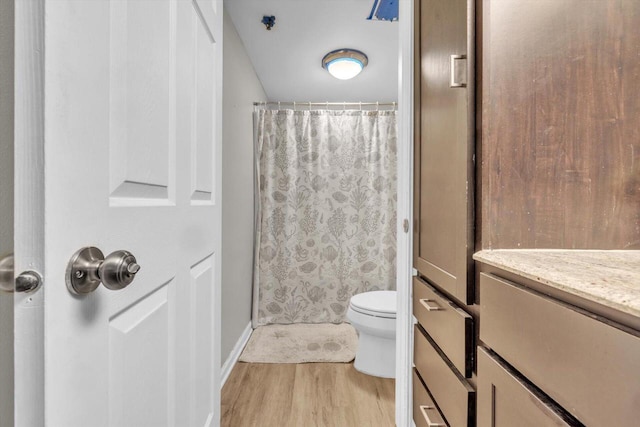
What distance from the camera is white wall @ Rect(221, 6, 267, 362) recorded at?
1919mm

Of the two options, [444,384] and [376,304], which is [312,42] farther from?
[444,384]

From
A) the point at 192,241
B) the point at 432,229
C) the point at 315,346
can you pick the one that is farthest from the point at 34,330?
the point at 315,346

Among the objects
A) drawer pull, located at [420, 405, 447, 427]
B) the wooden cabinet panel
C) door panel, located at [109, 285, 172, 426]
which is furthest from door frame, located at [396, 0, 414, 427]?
door panel, located at [109, 285, 172, 426]

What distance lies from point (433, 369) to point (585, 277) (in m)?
0.63

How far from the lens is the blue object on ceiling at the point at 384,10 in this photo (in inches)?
67.7

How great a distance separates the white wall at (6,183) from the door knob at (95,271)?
0.11 metres

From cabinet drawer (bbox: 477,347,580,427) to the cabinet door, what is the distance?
16cm

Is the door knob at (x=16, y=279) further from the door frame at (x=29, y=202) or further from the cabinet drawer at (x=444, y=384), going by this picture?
the cabinet drawer at (x=444, y=384)

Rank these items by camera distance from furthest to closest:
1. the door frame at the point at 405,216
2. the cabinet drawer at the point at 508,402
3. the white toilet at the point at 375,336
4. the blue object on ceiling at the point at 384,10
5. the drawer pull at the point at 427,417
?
1. the white toilet at the point at 375,336
2. the blue object on ceiling at the point at 384,10
3. the door frame at the point at 405,216
4. the drawer pull at the point at 427,417
5. the cabinet drawer at the point at 508,402

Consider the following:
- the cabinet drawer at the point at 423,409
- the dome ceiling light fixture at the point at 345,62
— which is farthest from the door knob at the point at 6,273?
the dome ceiling light fixture at the point at 345,62

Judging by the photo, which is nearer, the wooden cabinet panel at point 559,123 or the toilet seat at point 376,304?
the wooden cabinet panel at point 559,123

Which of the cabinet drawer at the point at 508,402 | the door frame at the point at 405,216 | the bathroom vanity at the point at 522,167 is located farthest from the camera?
the door frame at the point at 405,216

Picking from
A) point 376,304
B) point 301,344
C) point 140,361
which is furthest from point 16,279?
point 301,344

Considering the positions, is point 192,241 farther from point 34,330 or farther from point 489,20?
point 489,20
